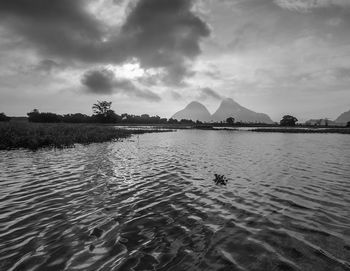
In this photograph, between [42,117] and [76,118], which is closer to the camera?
[42,117]

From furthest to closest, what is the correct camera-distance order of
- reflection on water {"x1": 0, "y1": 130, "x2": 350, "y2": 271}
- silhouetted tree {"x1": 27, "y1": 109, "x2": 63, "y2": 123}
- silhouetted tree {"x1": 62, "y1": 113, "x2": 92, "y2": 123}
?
silhouetted tree {"x1": 62, "y1": 113, "x2": 92, "y2": 123}, silhouetted tree {"x1": 27, "y1": 109, "x2": 63, "y2": 123}, reflection on water {"x1": 0, "y1": 130, "x2": 350, "y2": 271}

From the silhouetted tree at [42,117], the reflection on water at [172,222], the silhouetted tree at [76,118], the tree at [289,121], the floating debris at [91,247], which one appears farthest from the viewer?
the tree at [289,121]

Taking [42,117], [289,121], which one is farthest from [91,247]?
[289,121]

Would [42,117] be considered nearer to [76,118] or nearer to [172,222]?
[76,118]

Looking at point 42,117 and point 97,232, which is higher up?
point 42,117

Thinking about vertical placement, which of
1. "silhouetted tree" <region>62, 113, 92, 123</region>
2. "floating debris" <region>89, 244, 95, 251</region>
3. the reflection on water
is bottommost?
the reflection on water

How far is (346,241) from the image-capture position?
709 centimetres

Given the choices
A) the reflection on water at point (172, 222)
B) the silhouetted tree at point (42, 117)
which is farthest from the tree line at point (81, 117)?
the reflection on water at point (172, 222)

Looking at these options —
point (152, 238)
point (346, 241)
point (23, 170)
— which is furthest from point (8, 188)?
point (346, 241)

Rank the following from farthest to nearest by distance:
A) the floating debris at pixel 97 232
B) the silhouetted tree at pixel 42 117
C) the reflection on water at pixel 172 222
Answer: the silhouetted tree at pixel 42 117
the floating debris at pixel 97 232
the reflection on water at pixel 172 222

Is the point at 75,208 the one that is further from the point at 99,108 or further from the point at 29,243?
the point at 99,108

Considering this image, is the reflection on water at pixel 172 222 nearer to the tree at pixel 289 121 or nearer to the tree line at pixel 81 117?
the tree line at pixel 81 117

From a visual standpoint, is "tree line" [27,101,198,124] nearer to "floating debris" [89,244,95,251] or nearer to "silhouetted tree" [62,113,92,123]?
"silhouetted tree" [62,113,92,123]

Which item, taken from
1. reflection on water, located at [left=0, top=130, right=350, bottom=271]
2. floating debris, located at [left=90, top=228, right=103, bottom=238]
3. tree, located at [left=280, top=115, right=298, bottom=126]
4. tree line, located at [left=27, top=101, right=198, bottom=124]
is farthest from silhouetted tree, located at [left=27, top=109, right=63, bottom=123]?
tree, located at [left=280, top=115, right=298, bottom=126]
